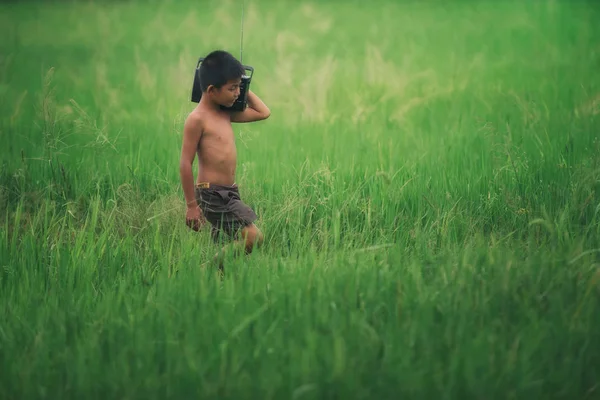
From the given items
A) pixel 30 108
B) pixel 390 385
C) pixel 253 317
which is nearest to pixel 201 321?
pixel 253 317

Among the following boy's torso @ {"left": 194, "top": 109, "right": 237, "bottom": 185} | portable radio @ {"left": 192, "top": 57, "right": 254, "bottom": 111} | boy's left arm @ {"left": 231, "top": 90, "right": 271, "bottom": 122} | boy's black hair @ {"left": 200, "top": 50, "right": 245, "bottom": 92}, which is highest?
boy's black hair @ {"left": 200, "top": 50, "right": 245, "bottom": 92}

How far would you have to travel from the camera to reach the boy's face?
11.2 feet

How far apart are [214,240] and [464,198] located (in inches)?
52.0

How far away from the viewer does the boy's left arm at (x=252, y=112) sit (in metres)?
3.69

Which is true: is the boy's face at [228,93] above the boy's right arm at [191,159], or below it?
above

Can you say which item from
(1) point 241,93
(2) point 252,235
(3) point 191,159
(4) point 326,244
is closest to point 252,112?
(1) point 241,93

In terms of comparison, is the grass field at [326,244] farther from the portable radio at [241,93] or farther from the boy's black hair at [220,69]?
the boy's black hair at [220,69]

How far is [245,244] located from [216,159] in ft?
1.30

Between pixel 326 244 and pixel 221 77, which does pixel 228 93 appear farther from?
pixel 326 244

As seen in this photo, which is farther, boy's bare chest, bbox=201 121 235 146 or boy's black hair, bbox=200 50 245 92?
Result: boy's bare chest, bbox=201 121 235 146

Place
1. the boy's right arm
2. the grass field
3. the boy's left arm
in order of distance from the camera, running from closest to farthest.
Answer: the grass field
the boy's right arm
the boy's left arm

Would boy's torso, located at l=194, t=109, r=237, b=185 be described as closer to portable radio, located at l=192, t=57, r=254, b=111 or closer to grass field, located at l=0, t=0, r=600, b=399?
portable radio, located at l=192, t=57, r=254, b=111

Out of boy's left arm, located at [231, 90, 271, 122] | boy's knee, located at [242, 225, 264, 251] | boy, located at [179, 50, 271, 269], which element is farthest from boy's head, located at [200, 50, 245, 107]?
boy's knee, located at [242, 225, 264, 251]

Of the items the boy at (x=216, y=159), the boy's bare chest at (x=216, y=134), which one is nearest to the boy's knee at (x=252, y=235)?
the boy at (x=216, y=159)
